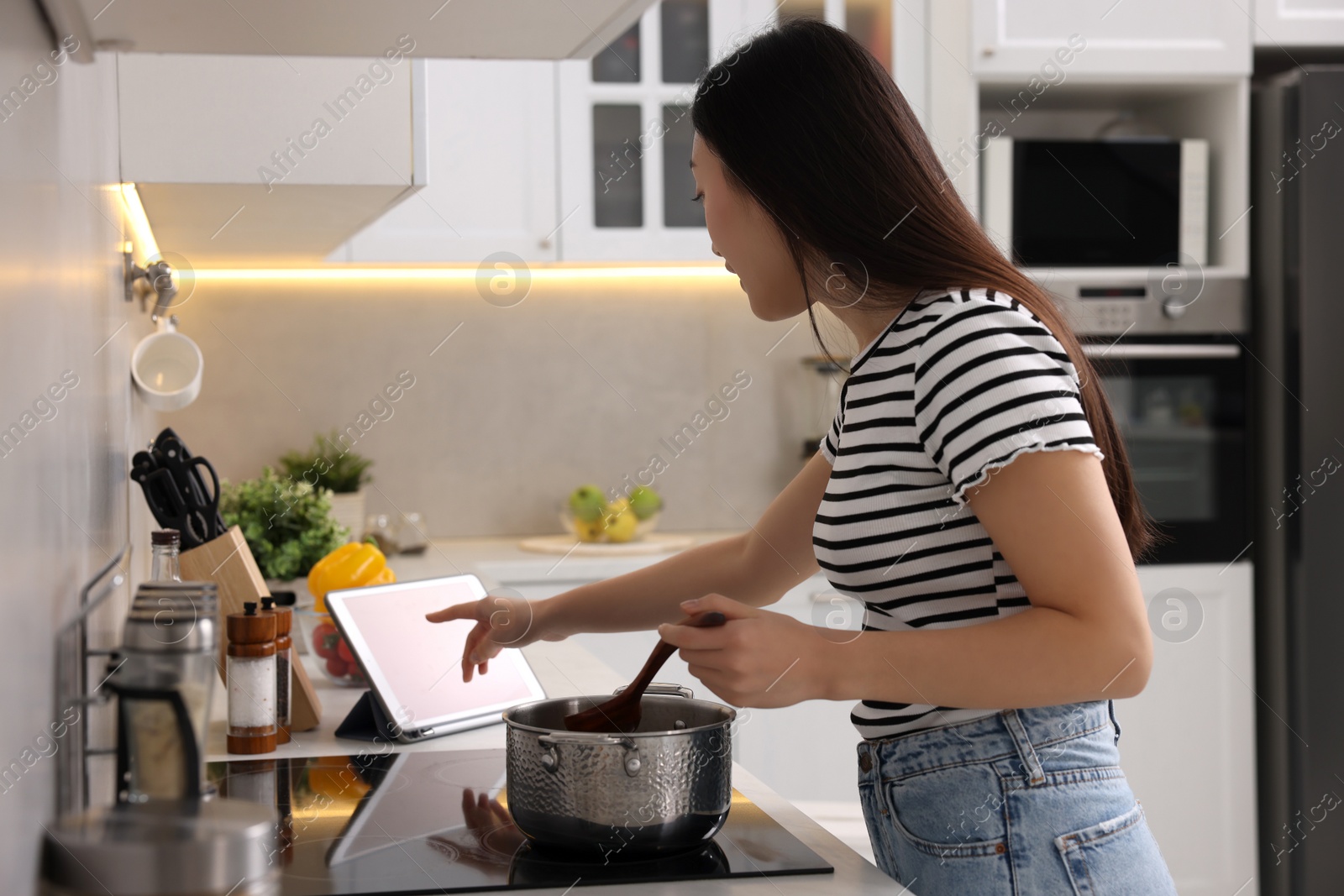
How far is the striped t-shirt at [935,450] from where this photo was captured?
0.78 metres

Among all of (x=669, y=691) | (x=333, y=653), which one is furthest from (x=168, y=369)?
(x=669, y=691)

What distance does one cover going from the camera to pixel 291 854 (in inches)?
31.9

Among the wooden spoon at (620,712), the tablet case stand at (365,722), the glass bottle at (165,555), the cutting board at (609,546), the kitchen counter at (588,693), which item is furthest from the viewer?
the cutting board at (609,546)

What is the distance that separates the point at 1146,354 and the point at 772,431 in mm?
917

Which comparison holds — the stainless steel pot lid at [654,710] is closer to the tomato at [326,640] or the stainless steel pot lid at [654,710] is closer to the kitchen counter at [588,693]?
the kitchen counter at [588,693]

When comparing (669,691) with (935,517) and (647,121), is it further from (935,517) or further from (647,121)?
(647,121)

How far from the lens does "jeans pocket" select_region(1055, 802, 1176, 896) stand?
2.70 feet

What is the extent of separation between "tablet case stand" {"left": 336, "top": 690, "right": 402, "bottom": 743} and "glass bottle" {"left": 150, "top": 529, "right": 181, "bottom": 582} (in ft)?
0.72

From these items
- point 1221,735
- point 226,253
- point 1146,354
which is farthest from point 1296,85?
point 226,253

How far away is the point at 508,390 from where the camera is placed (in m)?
2.92

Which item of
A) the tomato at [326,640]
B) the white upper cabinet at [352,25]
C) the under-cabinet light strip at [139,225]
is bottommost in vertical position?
the tomato at [326,640]

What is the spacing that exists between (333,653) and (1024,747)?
866mm

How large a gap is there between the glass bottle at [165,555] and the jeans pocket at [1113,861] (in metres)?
0.76

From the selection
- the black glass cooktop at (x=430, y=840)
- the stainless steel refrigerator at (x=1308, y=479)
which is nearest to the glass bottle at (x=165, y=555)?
the black glass cooktop at (x=430, y=840)
